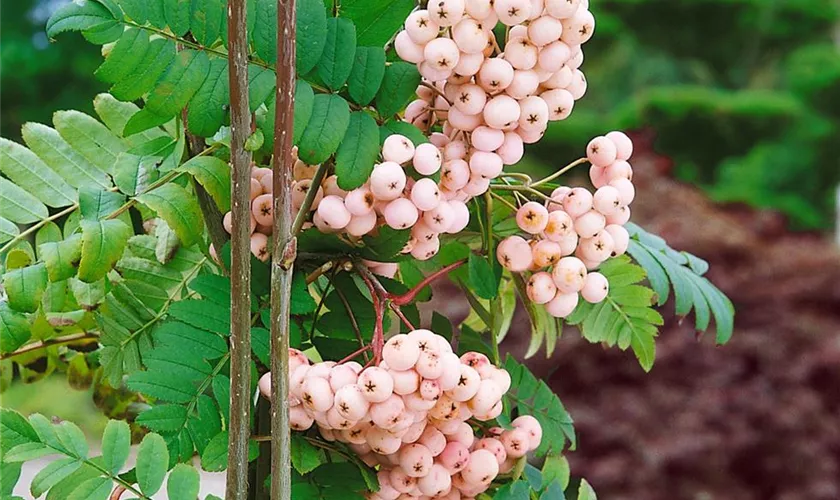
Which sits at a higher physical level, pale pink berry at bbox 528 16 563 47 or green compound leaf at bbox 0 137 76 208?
pale pink berry at bbox 528 16 563 47

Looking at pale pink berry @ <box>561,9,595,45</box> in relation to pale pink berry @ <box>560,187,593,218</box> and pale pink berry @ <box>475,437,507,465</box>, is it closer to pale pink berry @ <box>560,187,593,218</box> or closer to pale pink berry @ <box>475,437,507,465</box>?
pale pink berry @ <box>560,187,593,218</box>

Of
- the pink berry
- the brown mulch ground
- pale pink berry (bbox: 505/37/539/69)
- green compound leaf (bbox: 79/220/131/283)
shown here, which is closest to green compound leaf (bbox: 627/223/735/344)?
the pink berry

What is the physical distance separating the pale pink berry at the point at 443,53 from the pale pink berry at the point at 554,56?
0.13ft

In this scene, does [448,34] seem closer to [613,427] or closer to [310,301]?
[310,301]

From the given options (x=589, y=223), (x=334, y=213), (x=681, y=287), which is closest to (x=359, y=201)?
(x=334, y=213)

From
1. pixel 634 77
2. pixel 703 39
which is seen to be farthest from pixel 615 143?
pixel 703 39

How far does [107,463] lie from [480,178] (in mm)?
202

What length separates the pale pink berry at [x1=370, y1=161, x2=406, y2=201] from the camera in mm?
421

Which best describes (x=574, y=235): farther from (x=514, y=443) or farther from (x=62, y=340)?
(x=62, y=340)

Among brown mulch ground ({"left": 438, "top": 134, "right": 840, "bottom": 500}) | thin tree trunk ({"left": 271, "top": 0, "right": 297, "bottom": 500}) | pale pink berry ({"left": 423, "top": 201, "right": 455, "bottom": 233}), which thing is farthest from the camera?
brown mulch ground ({"left": 438, "top": 134, "right": 840, "bottom": 500})

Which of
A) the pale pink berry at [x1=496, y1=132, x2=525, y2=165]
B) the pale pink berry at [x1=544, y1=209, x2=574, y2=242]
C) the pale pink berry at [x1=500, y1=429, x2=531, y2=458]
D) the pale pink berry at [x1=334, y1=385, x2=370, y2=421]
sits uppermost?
the pale pink berry at [x1=496, y1=132, x2=525, y2=165]

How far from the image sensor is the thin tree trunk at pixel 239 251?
1.12 ft

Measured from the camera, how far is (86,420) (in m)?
3.16

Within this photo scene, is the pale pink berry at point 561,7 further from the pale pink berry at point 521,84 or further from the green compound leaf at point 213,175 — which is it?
the green compound leaf at point 213,175
